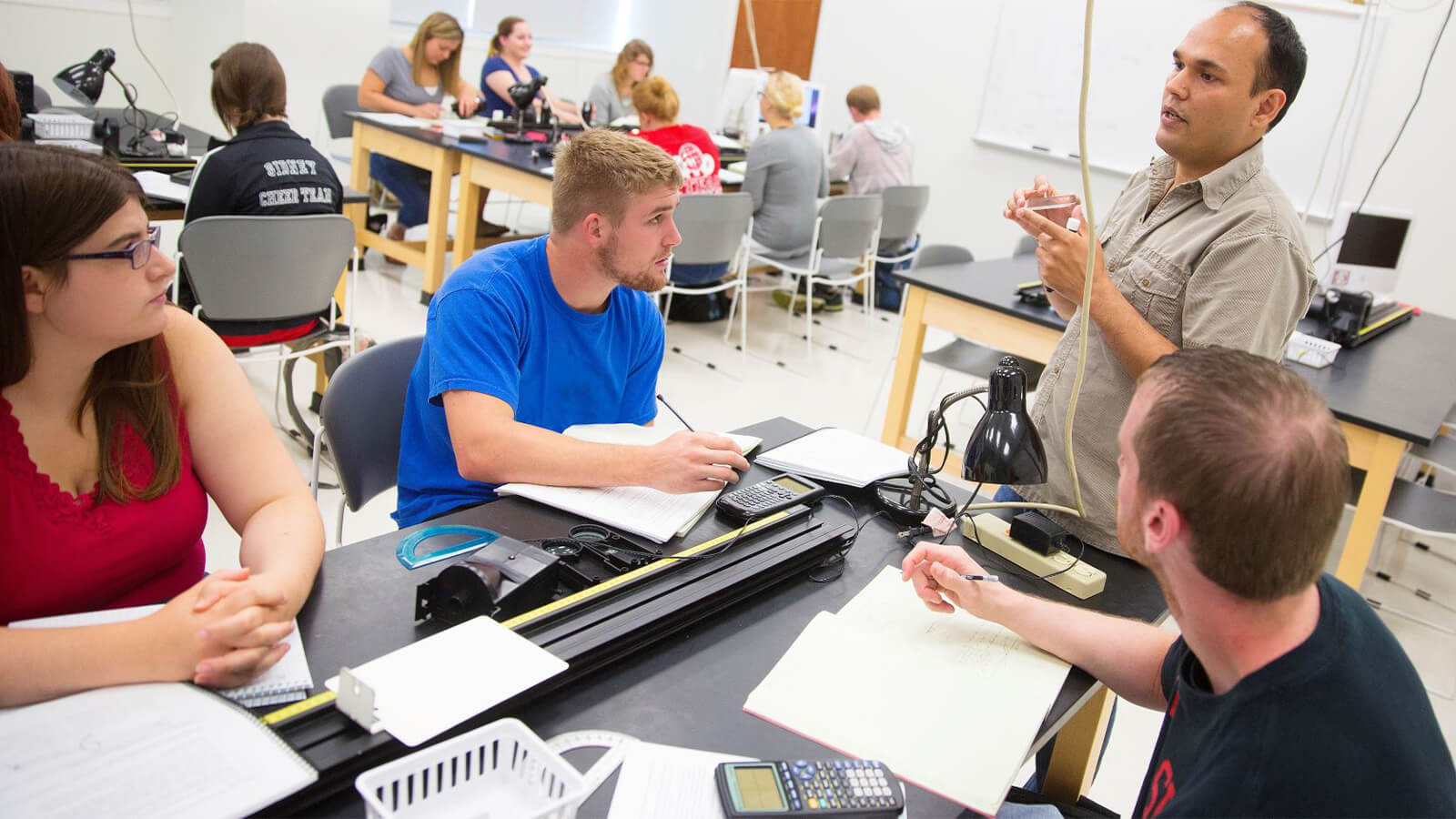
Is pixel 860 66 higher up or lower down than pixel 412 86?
higher up

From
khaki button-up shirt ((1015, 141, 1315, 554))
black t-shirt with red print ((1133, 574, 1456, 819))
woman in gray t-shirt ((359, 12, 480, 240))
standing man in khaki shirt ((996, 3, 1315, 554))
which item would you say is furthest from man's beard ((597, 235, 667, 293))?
woman in gray t-shirt ((359, 12, 480, 240))

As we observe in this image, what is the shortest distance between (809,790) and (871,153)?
198 inches

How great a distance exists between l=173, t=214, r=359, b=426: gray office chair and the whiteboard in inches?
181

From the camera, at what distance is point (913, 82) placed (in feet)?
23.0

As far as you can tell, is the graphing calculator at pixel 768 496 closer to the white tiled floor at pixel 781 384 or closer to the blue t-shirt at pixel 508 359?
the blue t-shirt at pixel 508 359

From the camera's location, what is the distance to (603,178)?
1812mm

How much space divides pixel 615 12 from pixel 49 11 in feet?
14.1

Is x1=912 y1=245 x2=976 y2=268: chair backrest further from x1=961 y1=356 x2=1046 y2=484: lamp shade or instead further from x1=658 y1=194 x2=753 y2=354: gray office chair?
x1=961 y1=356 x2=1046 y2=484: lamp shade

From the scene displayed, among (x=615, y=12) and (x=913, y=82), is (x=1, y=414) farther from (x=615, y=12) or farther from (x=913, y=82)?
(x=615, y=12)

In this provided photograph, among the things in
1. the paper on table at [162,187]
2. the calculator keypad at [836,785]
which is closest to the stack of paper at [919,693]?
the calculator keypad at [836,785]

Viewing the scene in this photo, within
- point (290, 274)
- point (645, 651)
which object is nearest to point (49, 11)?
point (290, 274)

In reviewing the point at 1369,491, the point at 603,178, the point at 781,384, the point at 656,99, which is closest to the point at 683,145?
the point at 656,99

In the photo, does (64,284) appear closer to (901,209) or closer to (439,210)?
(439,210)

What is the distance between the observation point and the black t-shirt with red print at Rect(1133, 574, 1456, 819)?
0.89m
